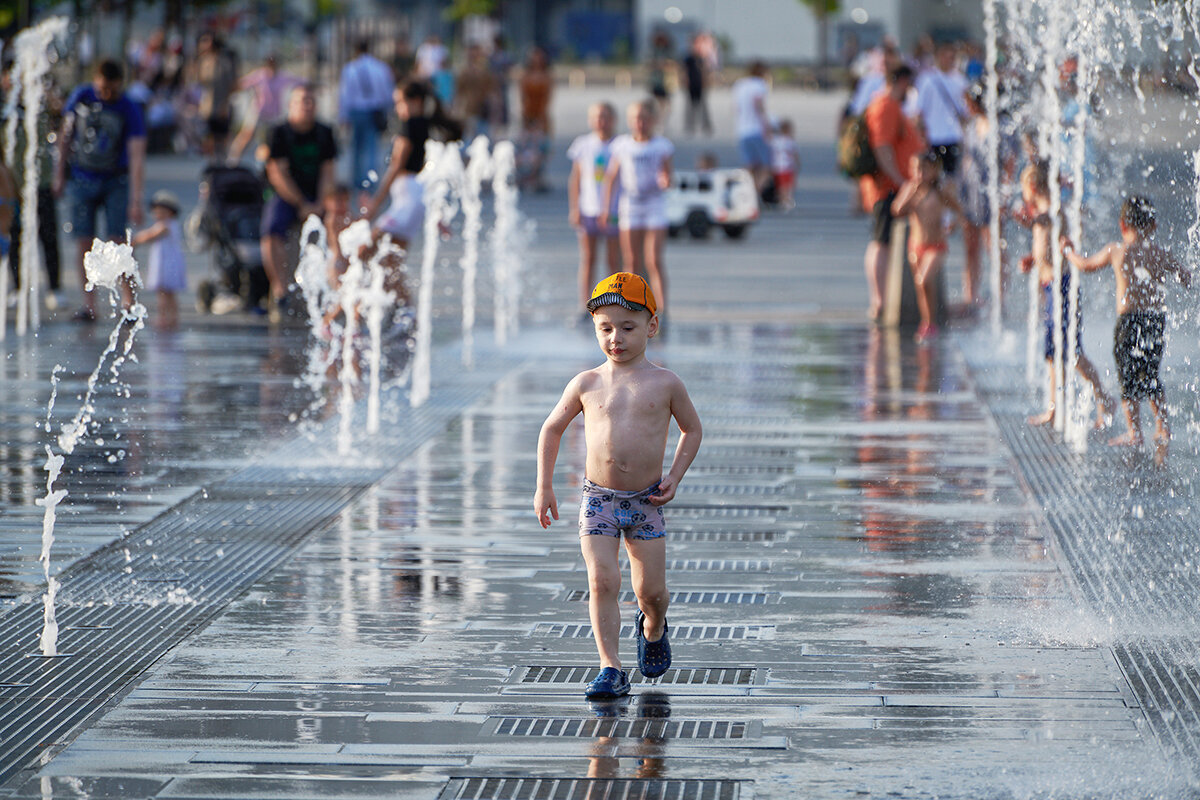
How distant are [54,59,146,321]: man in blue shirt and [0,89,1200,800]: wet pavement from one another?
3338mm

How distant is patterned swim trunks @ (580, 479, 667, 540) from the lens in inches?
212

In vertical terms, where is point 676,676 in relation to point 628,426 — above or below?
below

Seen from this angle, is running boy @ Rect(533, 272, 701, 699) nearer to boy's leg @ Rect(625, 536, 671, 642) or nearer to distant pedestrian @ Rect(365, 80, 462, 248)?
boy's leg @ Rect(625, 536, 671, 642)

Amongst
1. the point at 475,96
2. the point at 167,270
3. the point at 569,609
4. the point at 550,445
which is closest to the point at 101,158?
the point at 167,270

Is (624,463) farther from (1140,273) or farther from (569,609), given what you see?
(1140,273)

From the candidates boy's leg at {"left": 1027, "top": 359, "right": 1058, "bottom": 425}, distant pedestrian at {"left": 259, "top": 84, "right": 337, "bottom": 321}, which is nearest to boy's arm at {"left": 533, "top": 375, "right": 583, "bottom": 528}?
boy's leg at {"left": 1027, "top": 359, "right": 1058, "bottom": 425}

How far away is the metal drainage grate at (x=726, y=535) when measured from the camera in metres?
7.57

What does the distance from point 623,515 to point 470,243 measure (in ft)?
50.8

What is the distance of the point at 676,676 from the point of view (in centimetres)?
558

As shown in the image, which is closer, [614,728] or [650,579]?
[614,728]

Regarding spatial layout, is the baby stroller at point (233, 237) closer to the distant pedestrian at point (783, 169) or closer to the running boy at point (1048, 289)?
the running boy at point (1048, 289)

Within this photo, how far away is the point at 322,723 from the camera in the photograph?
5070 millimetres

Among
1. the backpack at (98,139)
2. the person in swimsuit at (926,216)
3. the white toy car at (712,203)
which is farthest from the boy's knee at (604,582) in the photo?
the white toy car at (712,203)

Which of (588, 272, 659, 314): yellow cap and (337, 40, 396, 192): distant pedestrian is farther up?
(337, 40, 396, 192): distant pedestrian
